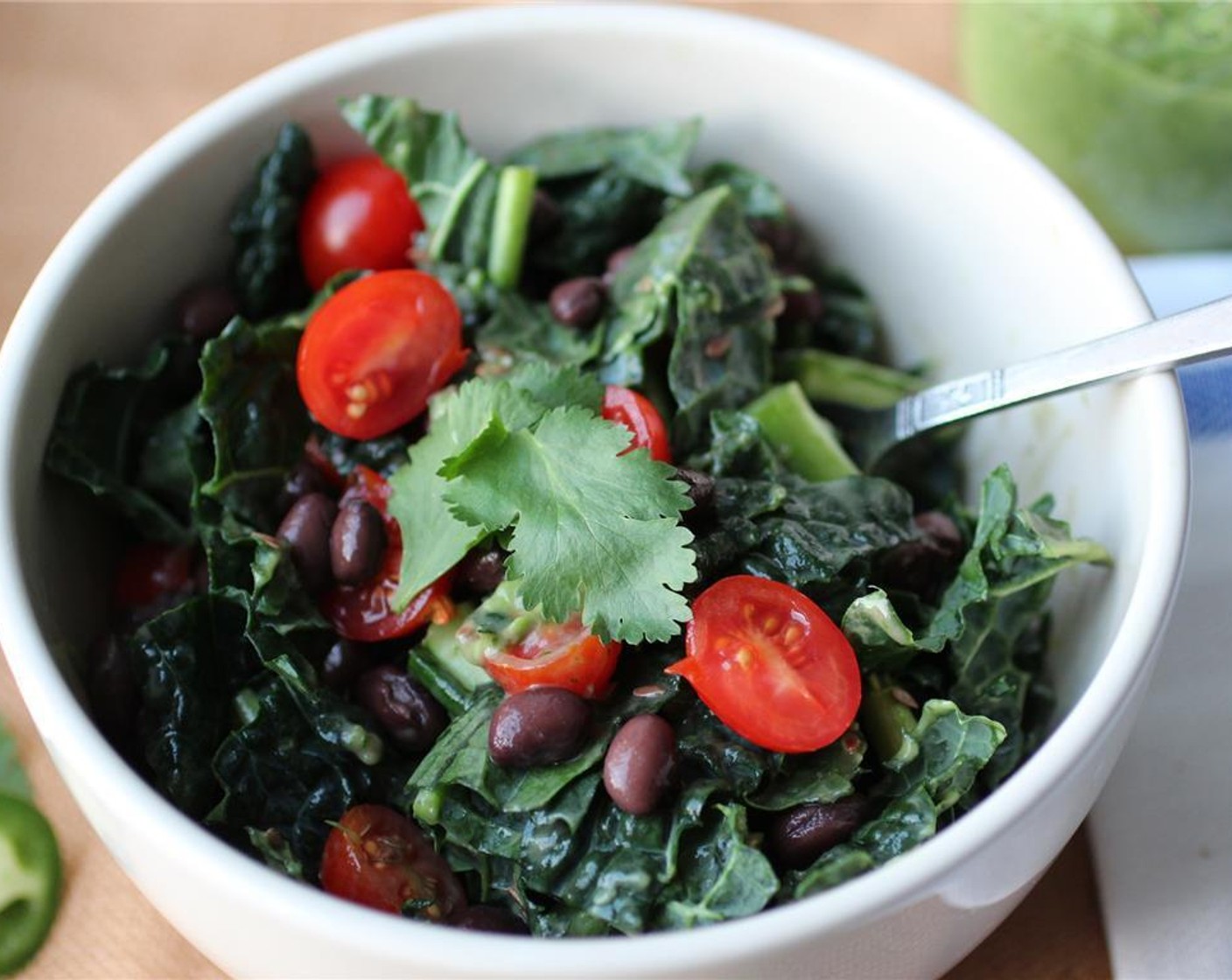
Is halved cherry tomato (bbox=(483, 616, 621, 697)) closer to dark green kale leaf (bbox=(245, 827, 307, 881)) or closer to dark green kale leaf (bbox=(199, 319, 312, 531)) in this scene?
dark green kale leaf (bbox=(245, 827, 307, 881))

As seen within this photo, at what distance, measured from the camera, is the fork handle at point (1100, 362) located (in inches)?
92.4

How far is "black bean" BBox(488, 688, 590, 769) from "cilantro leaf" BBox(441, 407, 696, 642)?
0.40ft

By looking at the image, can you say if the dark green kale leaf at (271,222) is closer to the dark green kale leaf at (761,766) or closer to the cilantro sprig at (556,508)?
the cilantro sprig at (556,508)

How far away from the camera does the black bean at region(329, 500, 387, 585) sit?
242 centimetres

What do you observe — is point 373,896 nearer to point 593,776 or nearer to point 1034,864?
point 593,776

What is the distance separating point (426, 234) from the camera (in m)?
3.05

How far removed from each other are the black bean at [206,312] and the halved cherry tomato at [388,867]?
1056mm

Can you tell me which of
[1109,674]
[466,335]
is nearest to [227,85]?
[466,335]

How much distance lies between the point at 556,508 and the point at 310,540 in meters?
0.48

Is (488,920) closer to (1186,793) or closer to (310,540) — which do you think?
(310,540)

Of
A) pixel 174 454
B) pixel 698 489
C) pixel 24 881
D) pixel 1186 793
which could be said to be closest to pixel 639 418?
pixel 698 489

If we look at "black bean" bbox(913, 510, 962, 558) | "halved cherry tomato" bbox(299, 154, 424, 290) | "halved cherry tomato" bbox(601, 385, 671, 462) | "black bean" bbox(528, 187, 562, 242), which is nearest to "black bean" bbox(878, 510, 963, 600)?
"black bean" bbox(913, 510, 962, 558)

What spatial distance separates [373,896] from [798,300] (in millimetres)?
1522

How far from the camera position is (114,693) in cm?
238
